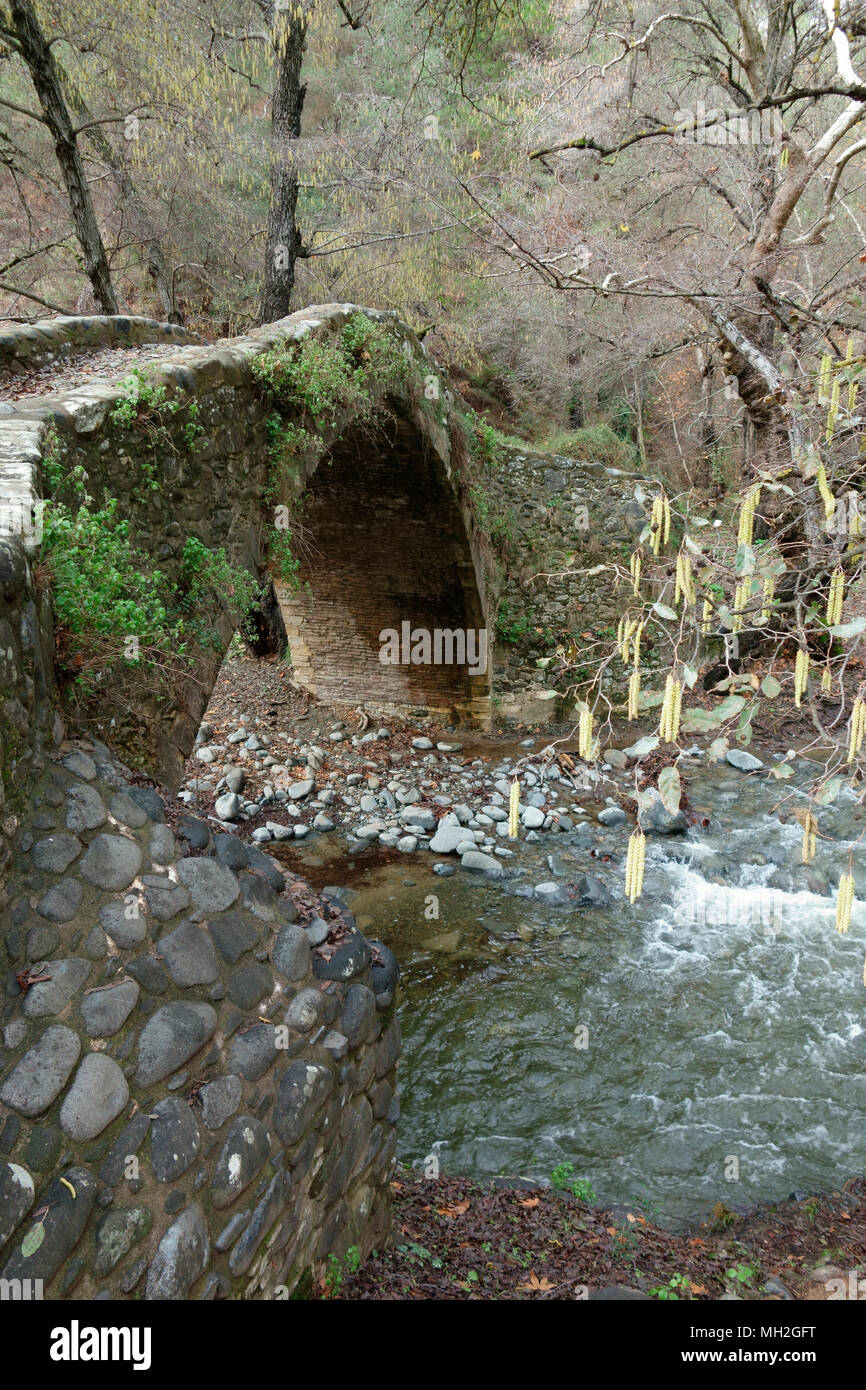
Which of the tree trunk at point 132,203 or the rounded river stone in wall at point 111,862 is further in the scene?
the tree trunk at point 132,203

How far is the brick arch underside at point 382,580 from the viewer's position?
902cm

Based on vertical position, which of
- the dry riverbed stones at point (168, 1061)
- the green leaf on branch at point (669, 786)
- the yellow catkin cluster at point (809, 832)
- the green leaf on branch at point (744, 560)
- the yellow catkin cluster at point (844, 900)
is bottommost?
the dry riverbed stones at point (168, 1061)

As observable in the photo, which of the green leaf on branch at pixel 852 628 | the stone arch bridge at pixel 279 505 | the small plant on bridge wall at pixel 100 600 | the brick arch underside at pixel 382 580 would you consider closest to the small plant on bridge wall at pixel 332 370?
the stone arch bridge at pixel 279 505

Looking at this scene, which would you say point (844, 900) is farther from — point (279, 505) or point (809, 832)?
point (279, 505)

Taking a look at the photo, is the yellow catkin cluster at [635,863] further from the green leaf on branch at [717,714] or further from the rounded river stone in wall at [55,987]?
Answer: the rounded river stone in wall at [55,987]

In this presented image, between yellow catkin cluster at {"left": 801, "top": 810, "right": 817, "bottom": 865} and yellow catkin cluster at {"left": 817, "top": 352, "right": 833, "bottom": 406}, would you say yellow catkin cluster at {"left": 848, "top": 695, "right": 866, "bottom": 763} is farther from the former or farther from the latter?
yellow catkin cluster at {"left": 817, "top": 352, "right": 833, "bottom": 406}

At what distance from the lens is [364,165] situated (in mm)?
9695

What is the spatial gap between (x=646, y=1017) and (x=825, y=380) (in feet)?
14.1

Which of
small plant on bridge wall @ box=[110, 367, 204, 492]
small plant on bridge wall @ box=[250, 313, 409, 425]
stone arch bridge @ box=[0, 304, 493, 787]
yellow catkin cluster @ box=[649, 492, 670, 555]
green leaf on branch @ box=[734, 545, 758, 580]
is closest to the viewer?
green leaf on branch @ box=[734, 545, 758, 580]

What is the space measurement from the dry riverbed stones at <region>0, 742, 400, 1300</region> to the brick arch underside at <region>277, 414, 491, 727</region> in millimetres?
5991

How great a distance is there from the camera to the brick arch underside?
29.6 feet

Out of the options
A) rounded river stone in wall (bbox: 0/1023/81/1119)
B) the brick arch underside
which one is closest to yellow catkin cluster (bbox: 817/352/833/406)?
rounded river stone in wall (bbox: 0/1023/81/1119)

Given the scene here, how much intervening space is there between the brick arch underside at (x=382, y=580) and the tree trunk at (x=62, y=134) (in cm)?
274

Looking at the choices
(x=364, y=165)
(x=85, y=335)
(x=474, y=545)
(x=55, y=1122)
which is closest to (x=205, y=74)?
(x=364, y=165)
